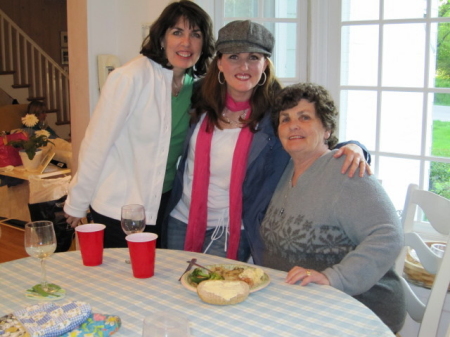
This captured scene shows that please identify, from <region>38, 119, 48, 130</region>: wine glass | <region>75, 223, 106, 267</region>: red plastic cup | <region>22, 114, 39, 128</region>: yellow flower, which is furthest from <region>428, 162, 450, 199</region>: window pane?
<region>38, 119, 48, 130</region>: wine glass

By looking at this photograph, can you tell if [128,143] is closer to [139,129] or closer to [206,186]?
[139,129]

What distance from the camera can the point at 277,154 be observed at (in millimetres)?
2123

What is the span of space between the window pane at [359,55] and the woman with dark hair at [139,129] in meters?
1.17

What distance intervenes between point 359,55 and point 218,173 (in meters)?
1.40

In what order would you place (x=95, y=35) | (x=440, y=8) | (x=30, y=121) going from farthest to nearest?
(x=30, y=121)
(x=95, y=35)
(x=440, y=8)

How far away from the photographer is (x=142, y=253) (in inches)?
62.7

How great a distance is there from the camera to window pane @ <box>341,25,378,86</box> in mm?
3074

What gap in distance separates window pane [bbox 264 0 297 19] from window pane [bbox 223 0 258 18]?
0.07m

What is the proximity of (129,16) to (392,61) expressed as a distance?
1.60 metres

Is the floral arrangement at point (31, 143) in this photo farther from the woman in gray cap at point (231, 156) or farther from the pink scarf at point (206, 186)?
the pink scarf at point (206, 186)

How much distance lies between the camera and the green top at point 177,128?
230cm

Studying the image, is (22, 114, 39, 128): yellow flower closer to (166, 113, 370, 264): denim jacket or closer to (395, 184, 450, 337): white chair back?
(166, 113, 370, 264): denim jacket

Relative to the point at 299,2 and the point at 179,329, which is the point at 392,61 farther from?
the point at 179,329

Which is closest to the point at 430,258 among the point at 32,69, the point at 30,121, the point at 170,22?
the point at 170,22
